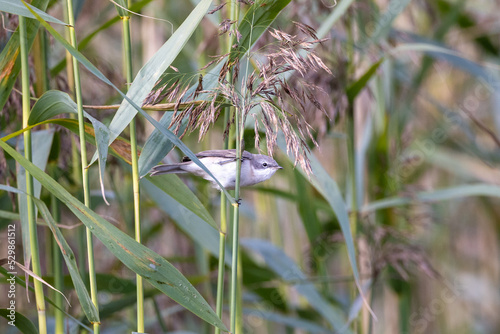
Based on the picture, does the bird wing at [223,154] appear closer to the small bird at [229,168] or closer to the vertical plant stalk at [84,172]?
the small bird at [229,168]

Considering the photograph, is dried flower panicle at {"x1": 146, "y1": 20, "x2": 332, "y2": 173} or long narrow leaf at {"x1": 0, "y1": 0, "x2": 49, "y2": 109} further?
long narrow leaf at {"x1": 0, "y1": 0, "x2": 49, "y2": 109}

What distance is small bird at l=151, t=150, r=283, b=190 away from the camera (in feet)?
3.70

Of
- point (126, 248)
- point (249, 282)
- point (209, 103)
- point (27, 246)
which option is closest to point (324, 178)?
point (209, 103)

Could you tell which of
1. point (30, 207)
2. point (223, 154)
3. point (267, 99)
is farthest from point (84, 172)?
point (267, 99)

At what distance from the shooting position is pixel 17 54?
47.1 inches

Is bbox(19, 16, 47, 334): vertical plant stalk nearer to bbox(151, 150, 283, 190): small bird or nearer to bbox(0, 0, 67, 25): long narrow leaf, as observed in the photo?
bbox(0, 0, 67, 25): long narrow leaf

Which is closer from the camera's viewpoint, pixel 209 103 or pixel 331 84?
pixel 209 103

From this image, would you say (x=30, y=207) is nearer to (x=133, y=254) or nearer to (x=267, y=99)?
(x=133, y=254)

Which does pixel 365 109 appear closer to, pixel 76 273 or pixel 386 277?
pixel 386 277

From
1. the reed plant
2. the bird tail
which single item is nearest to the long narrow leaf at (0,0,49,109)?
the reed plant

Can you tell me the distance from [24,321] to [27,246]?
0.17 m

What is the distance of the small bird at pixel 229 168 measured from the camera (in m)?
1.13

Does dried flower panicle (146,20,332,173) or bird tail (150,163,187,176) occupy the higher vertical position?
dried flower panicle (146,20,332,173)

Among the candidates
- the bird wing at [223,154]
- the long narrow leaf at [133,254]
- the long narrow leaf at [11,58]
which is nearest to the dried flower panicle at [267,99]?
the bird wing at [223,154]
